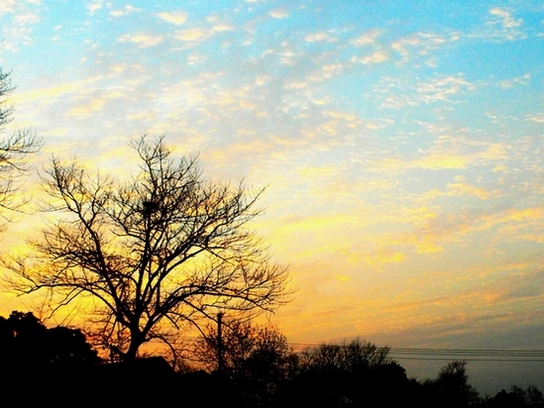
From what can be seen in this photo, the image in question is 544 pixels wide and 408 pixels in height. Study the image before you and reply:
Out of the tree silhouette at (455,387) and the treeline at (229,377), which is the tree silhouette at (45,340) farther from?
the tree silhouette at (455,387)

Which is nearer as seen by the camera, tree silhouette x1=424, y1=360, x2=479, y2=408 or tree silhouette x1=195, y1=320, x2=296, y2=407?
tree silhouette x1=195, y1=320, x2=296, y2=407

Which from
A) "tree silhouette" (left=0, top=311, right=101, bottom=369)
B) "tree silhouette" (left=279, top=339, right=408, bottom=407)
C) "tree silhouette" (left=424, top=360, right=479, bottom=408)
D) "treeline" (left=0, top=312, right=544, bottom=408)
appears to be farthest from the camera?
"tree silhouette" (left=424, top=360, right=479, bottom=408)

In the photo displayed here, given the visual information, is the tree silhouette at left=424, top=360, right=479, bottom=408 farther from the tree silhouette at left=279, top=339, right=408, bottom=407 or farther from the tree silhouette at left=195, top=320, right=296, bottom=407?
the tree silhouette at left=195, top=320, right=296, bottom=407

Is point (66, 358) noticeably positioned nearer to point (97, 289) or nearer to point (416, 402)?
point (97, 289)

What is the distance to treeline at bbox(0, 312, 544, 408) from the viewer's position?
89.4 ft

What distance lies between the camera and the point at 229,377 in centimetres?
4075

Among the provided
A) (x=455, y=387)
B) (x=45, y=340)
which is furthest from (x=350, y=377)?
(x=45, y=340)

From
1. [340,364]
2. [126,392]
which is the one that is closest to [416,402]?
[340,364]

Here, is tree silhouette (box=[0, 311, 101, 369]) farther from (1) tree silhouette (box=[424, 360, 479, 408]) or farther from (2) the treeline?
(1) tree silhouette (box=[424, 360, 479, 408])

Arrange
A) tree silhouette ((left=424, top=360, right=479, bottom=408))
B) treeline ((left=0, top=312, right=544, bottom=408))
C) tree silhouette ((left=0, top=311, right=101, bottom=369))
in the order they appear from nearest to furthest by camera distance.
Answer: treeline ((left=0, top=312, right=544, bottom=408)), tree silhouette ((left=0, top=311, right=101, bottom=369)), tree silhouette ((left=424, top=360, right=479, bottom=408))

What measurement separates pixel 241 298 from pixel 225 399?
12.5 m

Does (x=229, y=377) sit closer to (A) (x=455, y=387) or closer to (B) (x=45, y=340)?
(B) (x=45, y=340)

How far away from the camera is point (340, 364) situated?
8162 cm

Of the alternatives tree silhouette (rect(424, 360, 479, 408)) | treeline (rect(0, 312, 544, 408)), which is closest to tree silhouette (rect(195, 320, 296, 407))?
treeline (rect(0, 312, 544, 408))
